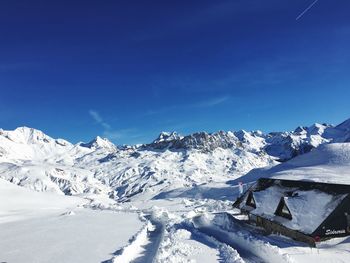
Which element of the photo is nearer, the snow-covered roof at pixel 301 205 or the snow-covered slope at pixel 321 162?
the snow-covered roof at pixel 301 205

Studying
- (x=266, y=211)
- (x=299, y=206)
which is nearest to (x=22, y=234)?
(x=266, y=211)

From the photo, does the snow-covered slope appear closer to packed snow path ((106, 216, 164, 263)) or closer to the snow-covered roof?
the snow-covered roof

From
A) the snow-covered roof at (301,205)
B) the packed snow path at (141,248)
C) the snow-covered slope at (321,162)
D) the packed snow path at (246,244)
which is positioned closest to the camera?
the packed snow path at (246,244)

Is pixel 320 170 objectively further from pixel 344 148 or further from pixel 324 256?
pixel 324 256

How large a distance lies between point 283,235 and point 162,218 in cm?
1652

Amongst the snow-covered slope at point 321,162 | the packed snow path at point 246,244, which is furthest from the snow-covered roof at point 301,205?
the snow-covered slope at point 321,162

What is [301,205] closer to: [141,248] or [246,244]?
[246,244]

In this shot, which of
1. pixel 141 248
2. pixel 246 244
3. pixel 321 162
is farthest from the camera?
pixel 321 162

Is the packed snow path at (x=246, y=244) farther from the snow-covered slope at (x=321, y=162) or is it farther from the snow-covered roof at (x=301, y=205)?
the snow-covered slope at (x=321, y=162)

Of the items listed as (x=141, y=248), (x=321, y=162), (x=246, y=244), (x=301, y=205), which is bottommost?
(x=246, y=244)

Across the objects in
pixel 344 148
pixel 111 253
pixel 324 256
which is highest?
pixel 344 148

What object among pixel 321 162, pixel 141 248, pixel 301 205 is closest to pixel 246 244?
pixel 301 205

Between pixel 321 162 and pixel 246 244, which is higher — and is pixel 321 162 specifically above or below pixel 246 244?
above

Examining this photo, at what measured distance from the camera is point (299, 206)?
92.6 feet
